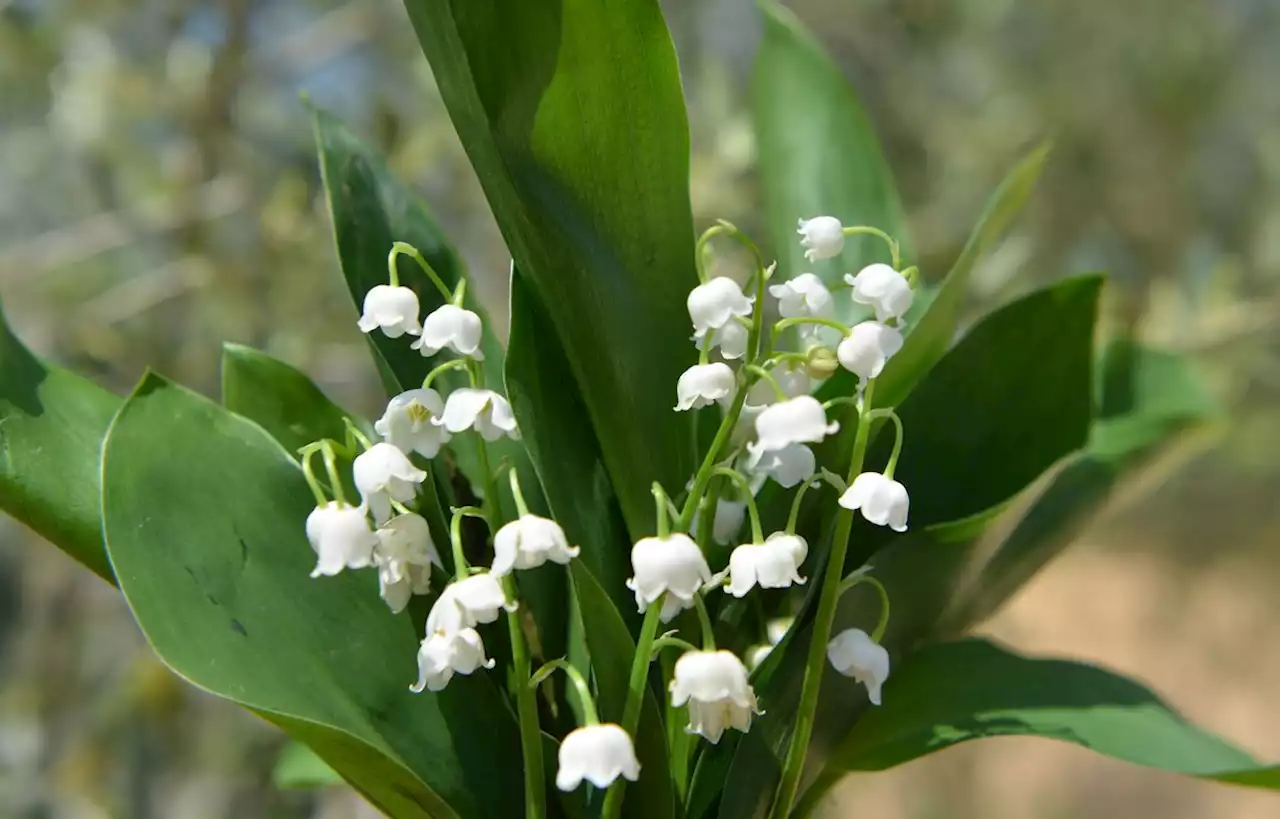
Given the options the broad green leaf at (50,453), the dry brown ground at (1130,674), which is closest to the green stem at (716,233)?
the broad green leaf at (50,453)

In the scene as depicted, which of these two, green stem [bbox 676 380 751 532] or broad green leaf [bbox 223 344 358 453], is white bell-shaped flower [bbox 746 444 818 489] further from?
broad green leaf [bbox 223 344 358 453]

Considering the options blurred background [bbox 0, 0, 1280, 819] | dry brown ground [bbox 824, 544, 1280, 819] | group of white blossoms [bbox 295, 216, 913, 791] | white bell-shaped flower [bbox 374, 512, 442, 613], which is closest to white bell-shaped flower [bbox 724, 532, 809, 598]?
group of white blossoms [bbox 295, 216, 913, 791]

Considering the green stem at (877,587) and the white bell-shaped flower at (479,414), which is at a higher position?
the white bell-shaped flower at (479,414)

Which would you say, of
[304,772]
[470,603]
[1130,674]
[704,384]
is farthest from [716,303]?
[1130,674]

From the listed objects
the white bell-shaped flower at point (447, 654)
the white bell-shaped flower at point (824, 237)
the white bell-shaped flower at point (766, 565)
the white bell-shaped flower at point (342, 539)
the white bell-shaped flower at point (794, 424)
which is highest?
the white bell-shaped flower at point (824, 237)

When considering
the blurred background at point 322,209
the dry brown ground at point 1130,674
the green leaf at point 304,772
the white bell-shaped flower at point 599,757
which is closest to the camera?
the white bell-shaped flower at point 599,757

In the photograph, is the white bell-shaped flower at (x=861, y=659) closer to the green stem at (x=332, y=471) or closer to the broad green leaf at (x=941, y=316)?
the broad green leaf at (x=941, y=316)

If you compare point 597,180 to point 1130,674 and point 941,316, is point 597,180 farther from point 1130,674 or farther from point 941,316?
point 1130,674

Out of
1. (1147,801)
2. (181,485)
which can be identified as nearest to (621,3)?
(181,485)
